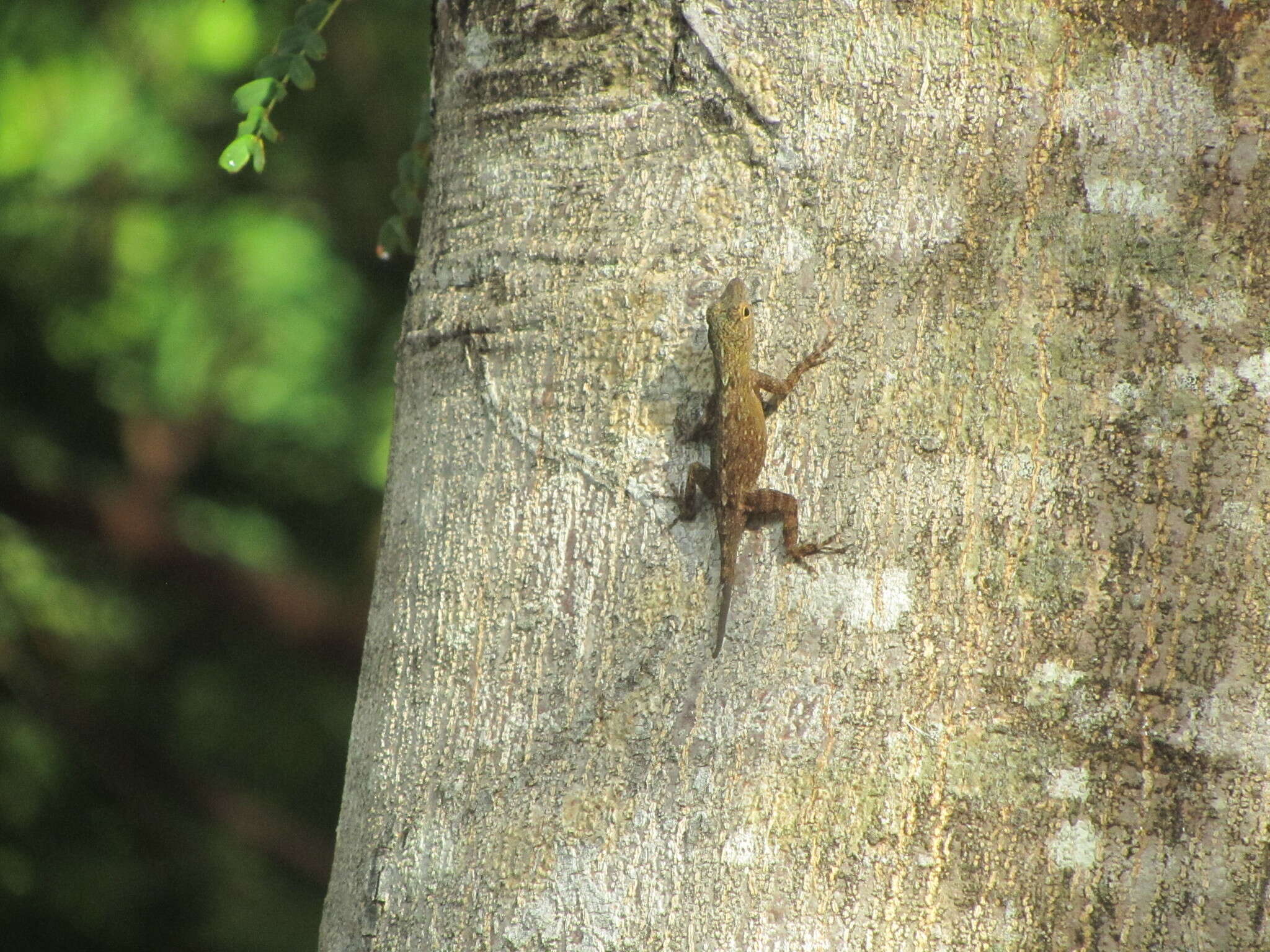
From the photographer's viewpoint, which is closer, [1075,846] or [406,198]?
[1075,846]

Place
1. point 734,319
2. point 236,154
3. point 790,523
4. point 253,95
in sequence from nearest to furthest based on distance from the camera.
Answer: point 790,523, point 734,319, point 236,154, point 253,95

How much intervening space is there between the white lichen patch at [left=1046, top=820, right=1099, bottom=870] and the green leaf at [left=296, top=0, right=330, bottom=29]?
2.18 meters

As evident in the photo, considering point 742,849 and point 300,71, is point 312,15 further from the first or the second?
point 742,849

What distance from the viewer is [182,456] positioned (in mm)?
5273

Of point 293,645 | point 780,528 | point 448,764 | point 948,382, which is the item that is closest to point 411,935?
point 448,764

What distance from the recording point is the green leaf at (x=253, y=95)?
7.21ft

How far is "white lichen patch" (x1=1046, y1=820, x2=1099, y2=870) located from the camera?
1441 millimetres

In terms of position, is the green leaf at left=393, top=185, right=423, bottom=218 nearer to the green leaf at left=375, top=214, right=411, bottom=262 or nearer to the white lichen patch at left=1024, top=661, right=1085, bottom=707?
the green leaf at left=375, top=214, right=411, bottom=262

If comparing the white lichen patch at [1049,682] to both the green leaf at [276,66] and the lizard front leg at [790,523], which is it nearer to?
the lizard front leg at [790,523]

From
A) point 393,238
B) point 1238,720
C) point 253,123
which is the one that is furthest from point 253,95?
point 1238,720

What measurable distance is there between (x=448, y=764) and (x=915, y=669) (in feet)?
2.29

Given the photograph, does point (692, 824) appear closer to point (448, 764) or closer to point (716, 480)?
point (448, 764)

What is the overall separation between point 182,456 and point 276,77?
3.38 m

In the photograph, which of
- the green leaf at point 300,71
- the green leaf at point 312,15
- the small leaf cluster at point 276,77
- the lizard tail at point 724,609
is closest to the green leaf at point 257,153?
the small leaf cluster at point 276,77
